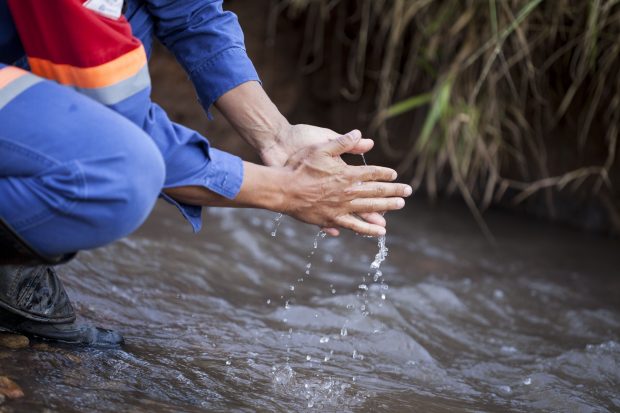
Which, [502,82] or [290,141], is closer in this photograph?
[290,141]

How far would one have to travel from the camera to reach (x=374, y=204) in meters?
1.87

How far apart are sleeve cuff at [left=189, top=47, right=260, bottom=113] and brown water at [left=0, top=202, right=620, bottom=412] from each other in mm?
617

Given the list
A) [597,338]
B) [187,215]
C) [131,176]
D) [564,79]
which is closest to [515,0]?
[564,79]

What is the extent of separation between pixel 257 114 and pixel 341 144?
28cm

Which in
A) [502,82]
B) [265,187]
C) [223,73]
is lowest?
[502,82]

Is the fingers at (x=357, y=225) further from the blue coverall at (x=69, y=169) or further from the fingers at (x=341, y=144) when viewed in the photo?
the blue coverall at (x=69, y=169)

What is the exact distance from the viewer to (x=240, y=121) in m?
2.04

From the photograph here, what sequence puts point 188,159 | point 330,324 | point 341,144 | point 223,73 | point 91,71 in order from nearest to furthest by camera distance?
point 91,71
point 188,159
point 341,144
point 223,73
point 330,324

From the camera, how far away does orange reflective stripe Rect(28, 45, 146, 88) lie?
157cm

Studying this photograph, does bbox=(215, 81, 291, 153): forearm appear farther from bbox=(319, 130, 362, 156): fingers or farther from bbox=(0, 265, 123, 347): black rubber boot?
bbox=(0, 265, 123, 347): black rubber boot

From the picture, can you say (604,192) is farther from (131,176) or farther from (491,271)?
(131,176)

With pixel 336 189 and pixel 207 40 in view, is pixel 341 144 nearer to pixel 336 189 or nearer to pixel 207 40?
pixel 336 189

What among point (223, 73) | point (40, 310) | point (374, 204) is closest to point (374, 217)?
point (374, 204)

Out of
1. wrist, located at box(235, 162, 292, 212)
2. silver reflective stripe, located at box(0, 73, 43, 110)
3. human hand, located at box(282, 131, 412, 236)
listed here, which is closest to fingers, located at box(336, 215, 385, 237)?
human hand, located at box(282, 131, 412, 236)
